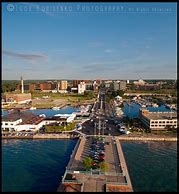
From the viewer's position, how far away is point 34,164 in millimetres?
5980

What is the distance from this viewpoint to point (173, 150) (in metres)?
7.27

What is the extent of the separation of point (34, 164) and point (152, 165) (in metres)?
2.75

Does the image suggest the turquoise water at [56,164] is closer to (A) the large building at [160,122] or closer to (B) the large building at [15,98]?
(A) the large building at [160,122]

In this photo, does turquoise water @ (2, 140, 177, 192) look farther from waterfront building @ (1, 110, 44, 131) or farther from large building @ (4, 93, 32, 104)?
large building @ (4, 93, 32, 104)

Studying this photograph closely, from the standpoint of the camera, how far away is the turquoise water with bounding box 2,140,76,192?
490cm

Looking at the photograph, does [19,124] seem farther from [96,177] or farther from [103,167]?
[96,177]

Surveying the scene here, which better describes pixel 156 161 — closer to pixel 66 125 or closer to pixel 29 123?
pixel 66 125

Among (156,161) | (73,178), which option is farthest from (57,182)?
(156,161)

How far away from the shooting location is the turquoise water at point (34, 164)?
193 inches

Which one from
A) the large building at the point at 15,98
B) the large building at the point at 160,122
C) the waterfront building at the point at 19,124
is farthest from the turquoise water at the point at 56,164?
the large building at the point at 15,98

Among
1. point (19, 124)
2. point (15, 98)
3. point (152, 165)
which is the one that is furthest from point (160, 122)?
point (15, 98)

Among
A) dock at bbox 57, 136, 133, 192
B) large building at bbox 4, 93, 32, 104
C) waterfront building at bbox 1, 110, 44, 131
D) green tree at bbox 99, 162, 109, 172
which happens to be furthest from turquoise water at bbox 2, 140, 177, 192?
large building at bbox 4, 93, 32, 104

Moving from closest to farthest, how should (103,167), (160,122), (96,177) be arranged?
(96,177), (103,167), (160,122)

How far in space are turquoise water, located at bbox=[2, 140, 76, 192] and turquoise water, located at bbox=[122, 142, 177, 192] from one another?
5.14 ft
